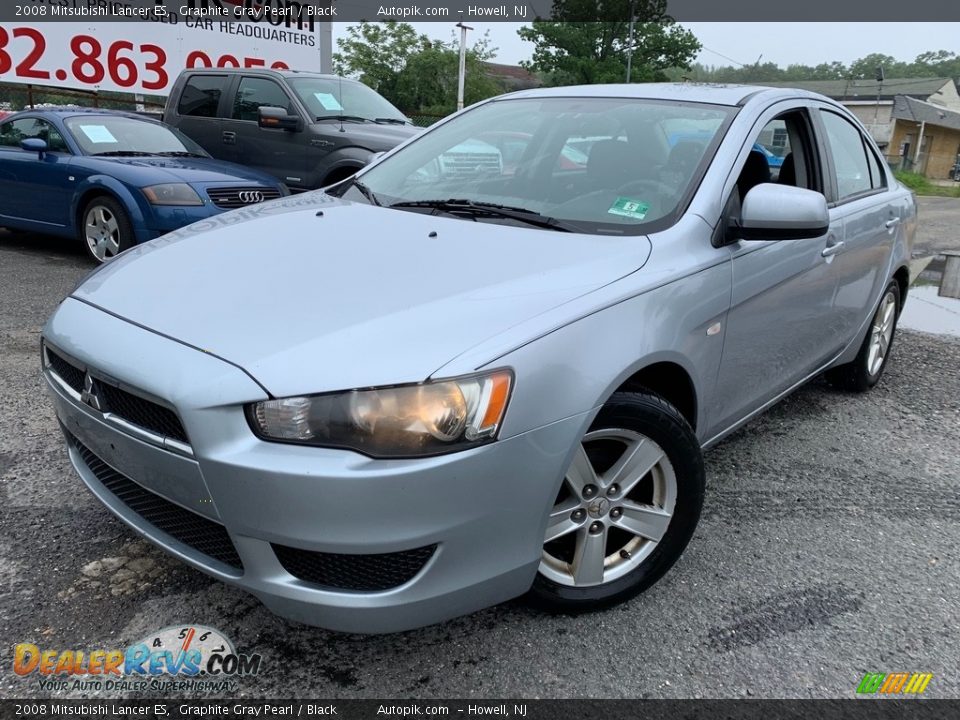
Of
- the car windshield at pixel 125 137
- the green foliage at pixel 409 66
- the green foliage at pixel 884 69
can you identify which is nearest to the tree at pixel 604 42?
the green foliage at pixel 409 66

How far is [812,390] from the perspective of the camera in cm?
455

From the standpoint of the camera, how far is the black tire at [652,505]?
2205mm

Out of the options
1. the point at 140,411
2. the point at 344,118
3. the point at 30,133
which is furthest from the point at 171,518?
the point at 344,118

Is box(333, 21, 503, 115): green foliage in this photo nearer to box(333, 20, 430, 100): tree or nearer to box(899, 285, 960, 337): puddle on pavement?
box(333, 20, 430, 100): tree

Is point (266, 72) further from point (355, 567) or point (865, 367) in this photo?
point (355, 567)

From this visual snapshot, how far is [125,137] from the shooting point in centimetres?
740

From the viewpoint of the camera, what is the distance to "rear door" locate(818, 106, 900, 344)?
3.58 meters

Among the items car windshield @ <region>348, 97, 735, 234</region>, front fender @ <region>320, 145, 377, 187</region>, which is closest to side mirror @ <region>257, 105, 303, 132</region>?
front fender @ <region>320, 145, 377, 187</region>

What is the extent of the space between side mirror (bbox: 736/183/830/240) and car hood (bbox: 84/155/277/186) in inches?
208

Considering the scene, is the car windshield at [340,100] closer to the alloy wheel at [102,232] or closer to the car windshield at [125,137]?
the car windshield at [125,137]

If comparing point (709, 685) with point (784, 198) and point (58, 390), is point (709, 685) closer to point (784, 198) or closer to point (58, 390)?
point (784, 198)

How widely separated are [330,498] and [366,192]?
1803 millimetres

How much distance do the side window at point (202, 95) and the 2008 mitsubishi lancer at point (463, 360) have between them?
21.4 ft

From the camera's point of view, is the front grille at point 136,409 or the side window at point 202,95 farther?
the side window at point 202,95
